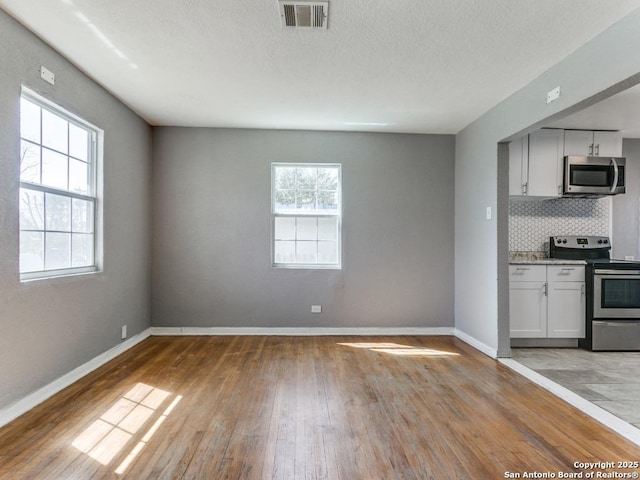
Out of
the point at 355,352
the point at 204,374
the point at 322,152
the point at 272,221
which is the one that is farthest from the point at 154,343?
the point at 322,152

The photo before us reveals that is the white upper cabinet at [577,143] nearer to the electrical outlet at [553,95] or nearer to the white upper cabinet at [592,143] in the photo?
the white upper cabinet at [592,143]

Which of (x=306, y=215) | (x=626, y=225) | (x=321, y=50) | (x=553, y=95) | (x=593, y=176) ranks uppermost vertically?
(x=321, y=50)

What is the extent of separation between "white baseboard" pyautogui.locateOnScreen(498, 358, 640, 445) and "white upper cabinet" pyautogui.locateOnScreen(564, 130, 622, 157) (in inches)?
105

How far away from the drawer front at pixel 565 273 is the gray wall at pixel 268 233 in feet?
3.73

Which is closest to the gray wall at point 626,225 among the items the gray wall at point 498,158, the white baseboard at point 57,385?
the gray wall at point 498,158

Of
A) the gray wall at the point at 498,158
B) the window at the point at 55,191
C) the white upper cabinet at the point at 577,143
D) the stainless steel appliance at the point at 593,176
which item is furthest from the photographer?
the white upper cabinet at the point at 577,143

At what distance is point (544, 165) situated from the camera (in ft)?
14.1

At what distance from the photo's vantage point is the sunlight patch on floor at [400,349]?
392 centimetres

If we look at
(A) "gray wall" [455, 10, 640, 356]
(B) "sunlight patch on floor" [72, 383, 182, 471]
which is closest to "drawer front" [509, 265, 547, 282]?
(A) "gray wall" [455, 10, 640, 356]

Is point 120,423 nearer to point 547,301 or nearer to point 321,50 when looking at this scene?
point 321,50

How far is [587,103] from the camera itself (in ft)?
8.68

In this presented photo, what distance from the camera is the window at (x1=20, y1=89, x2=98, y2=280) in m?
2.64

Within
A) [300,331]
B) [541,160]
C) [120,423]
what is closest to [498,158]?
[541,160]

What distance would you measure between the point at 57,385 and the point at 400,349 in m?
3.21
